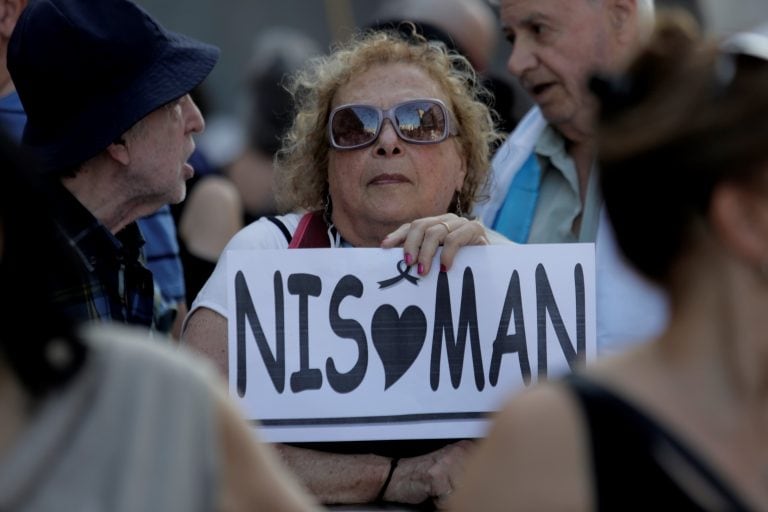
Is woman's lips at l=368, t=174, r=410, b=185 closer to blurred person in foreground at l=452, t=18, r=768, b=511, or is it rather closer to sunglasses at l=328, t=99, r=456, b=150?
sunglasses at l=328, t=99, r=456, b=150

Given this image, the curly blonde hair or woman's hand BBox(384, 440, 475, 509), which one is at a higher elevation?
the curly blonde hair

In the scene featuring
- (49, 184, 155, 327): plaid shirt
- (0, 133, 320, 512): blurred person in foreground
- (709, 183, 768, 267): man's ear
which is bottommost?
(49, 184, 155, 327): plaid shirt

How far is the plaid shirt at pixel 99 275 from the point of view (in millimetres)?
4062

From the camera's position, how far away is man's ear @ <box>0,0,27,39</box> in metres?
5.10

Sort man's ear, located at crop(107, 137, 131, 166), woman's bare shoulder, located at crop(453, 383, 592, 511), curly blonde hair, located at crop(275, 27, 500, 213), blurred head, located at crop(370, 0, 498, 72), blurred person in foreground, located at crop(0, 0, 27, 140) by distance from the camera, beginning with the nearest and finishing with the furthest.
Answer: woman's bare shoulder, located at crop(453, 383, 592, 511)
man's ear, located at crop(107, 137, 131, 166)
curly blonde hair, located at crop(275, 27, 500, 213)
blurred person in foreground, located at crop(0, 0, 27, 140)
blurred head, located at crop(370, 0, 498, 72)

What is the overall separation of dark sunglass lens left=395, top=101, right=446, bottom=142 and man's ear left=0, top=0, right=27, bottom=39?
1480 mm

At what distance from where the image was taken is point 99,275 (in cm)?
420

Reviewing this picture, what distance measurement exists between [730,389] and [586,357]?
69.2 inches

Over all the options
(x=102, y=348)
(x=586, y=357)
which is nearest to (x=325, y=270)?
(x=586, y=357)

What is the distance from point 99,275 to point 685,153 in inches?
91.7

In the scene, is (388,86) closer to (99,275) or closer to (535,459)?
(99,275)

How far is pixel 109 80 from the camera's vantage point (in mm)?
4273

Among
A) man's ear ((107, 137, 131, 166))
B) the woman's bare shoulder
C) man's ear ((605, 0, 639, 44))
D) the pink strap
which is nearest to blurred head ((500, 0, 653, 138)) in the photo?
man's ear ((605, 0, 639, 44))

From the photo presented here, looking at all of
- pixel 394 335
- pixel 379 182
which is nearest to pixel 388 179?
pixel 379 182
